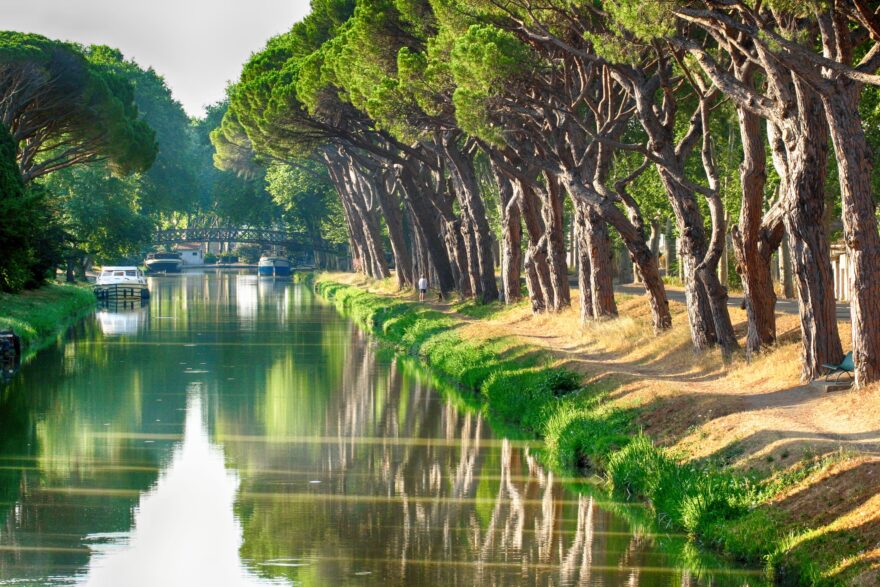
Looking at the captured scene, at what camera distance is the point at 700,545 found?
15.9m

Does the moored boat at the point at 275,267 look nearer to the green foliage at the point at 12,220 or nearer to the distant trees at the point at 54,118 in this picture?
the distant trees at the point at 54,118

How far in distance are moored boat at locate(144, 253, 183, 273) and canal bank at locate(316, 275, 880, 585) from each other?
107 m

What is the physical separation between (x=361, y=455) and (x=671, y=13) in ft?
27.0

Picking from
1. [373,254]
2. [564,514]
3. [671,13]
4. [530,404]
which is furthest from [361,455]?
[373,254]

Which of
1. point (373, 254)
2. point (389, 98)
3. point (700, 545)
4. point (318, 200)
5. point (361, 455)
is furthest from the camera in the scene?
point (318, 200)

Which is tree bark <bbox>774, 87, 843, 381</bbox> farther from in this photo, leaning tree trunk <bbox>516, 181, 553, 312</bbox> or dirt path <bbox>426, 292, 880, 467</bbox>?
leaning tree trunk <bbox>516, 181, 553, 312</bbox>

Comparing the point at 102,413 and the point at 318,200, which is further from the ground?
the point at 318,200

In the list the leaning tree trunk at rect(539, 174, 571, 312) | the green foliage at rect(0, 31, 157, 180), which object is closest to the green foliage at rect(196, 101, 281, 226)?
the green foliage at rect(0, 31, 157, 180)

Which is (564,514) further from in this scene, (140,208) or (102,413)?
(140,208)

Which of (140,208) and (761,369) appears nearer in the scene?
(761,369)

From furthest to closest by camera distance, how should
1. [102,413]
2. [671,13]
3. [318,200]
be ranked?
1. [318,200]
2. [102,413]
3. [671,13]

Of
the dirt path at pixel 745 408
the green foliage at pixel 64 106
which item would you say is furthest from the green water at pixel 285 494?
the green foliage at pixel 64 106

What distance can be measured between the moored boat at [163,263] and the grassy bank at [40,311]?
2714 inches

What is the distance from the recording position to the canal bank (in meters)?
13.7
